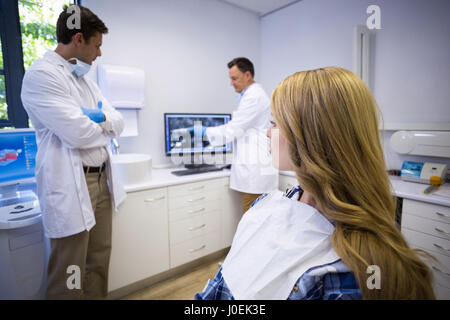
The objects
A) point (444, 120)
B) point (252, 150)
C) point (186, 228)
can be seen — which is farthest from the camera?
point (252, 150)

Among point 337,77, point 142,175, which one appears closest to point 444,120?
point 337,77

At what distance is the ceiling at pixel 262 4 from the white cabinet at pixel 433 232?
2463 mm

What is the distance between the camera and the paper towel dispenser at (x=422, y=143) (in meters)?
1.73

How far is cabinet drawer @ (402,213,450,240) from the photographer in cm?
142

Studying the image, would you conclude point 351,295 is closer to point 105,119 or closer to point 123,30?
point 105,119

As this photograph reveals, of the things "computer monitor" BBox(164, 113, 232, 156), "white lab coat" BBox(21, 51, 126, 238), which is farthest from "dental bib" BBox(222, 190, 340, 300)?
"computer monitor" BBox(164, 113, 232, 156)

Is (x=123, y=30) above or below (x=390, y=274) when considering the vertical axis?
above

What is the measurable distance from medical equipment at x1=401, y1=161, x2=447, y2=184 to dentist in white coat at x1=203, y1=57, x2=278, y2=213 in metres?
1.02

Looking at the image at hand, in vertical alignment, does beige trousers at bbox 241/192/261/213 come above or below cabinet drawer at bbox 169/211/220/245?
above

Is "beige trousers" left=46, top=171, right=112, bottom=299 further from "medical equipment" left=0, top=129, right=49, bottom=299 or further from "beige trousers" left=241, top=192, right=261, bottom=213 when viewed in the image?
"beige trousers" left=241, top=192, right=261, bottom=213

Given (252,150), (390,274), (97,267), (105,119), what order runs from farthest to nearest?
(252,150), (97,267), (105,119), (390,274)

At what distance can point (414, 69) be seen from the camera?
1.96m

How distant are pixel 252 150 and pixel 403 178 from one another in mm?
1220

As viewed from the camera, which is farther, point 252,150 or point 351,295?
point 252,150
